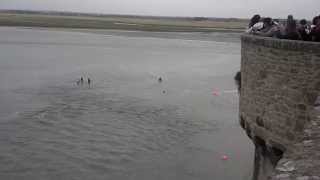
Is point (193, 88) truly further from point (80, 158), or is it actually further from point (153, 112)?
point (80, 158)

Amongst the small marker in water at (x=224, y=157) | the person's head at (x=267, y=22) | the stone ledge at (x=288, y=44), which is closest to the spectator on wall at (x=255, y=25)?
the person's head at (x=267, y=22)

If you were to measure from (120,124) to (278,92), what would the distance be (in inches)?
527

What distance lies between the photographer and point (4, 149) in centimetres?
1842

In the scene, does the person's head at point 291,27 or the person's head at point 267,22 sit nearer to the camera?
Result: the person's head at point 291,27

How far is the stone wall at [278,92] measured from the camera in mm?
9609

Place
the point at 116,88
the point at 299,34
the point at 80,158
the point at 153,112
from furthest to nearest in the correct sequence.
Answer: the point at 116,88, the point at 153,112, the point at 80,158, the point at 299,34

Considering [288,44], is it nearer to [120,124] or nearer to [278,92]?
[278,92]

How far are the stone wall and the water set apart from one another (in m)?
5.24

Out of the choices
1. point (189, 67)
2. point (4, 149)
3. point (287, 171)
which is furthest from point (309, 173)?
point (189, 67)

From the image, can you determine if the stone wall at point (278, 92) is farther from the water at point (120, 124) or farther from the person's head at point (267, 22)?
the water at point (120, 124)

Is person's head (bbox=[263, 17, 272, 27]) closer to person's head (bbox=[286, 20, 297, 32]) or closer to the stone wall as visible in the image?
the stone wall

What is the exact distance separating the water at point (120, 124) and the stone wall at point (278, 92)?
524 centimetres

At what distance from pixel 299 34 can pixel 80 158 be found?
9.69 m

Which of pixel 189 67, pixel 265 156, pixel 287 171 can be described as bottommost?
pixel 189 67
